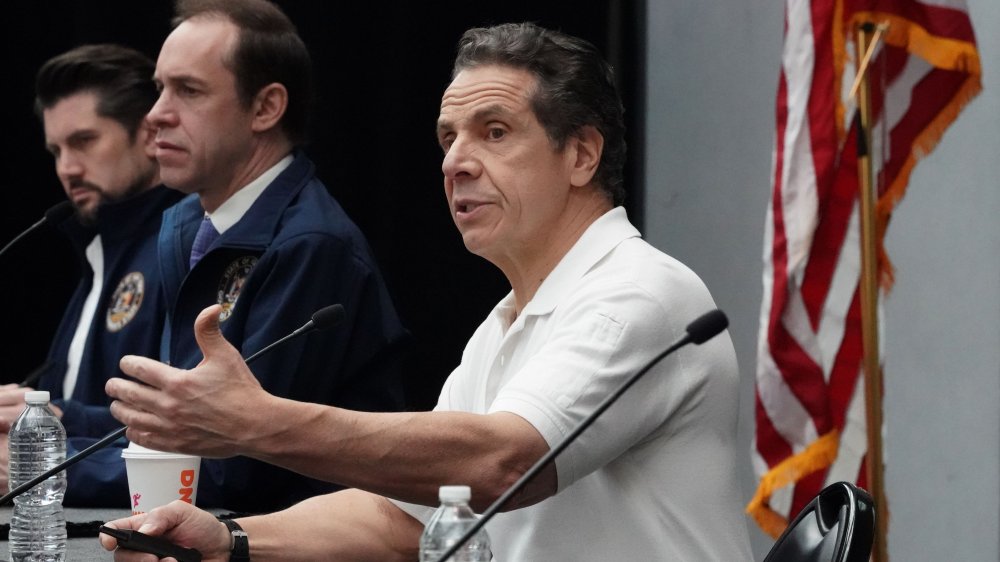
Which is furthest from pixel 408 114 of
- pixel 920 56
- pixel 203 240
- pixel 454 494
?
pixel 454 494

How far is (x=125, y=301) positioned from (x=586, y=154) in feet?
5.18

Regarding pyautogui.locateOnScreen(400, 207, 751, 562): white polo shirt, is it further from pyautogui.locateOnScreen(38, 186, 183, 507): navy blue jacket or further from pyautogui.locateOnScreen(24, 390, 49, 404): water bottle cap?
pyautogui.locateOnScreen(38, 186, 183, 507): navy blue jacket

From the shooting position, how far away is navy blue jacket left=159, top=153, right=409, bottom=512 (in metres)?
2.71

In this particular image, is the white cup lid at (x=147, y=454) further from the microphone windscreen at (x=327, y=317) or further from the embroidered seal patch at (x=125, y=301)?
the embroidered seal patch at (x=125, y=301)

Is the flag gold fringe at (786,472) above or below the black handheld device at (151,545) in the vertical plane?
below

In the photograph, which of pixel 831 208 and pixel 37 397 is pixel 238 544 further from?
pixel 831 208

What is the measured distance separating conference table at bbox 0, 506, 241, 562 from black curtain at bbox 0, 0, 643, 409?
1.76 meters

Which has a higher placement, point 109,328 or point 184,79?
point 184,79

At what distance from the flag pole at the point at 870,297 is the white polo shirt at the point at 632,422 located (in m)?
0.70

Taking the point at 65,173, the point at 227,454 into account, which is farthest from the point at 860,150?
the point at 65,173

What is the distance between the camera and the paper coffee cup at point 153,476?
2.20 meters

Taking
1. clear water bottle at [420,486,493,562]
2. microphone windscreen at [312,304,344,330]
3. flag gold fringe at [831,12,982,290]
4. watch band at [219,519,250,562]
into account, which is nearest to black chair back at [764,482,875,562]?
clear water bottle at [420,486,493,562]

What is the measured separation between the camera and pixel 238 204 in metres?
3.11

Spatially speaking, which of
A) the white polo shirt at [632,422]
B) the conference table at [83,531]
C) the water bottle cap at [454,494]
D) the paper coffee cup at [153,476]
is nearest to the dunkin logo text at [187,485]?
the paper coffee cup at [153,476]
